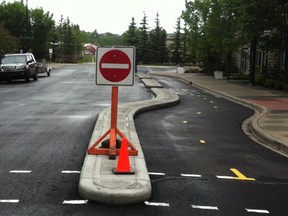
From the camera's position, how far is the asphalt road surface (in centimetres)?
502

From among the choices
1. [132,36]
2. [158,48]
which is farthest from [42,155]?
[132,36]

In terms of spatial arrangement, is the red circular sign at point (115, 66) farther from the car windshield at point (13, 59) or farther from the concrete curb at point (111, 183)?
the car windshield at point (13, 59)

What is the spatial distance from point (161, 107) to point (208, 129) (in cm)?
458

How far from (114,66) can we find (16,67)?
810 inches

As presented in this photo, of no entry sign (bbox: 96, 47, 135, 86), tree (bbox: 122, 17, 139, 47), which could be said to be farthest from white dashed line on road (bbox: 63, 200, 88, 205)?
tree (bbox: 122, 17, 139, 47)

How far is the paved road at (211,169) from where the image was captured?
5.21 metres

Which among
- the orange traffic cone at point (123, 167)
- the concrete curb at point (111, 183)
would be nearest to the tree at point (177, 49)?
the concrete curb at point (111, 183)

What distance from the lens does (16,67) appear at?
26.2 meters

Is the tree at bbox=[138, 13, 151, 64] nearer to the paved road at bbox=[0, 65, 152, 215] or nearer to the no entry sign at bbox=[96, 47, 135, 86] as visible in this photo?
the paved road at bbox=[0, 65, 152, 215]

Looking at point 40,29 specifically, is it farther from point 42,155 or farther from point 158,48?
point 42,155

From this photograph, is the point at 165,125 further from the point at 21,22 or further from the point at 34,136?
the point at 21,22

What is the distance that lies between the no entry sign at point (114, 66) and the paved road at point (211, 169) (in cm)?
142

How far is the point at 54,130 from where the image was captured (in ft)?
32.4

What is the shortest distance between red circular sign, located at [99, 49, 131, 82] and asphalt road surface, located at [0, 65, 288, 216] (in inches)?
56.2
